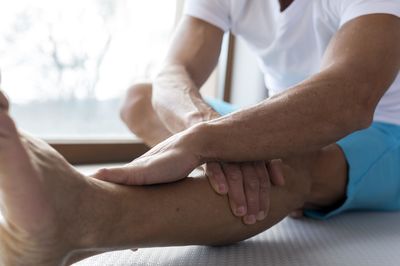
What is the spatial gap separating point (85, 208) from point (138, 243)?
10 cm

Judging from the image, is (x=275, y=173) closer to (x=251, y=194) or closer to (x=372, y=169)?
(x=251, y=194)

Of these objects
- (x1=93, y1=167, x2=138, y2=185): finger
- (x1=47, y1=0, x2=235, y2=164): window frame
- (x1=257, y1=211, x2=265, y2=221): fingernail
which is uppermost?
(x1=93, y1=167, x2=138, y2=185): finger

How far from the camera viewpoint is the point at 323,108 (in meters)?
0.79

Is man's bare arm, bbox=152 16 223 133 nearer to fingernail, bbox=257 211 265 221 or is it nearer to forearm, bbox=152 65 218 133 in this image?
forearm, bbox=152 65 218 133

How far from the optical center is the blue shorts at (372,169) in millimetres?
1011

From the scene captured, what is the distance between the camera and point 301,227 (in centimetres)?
97

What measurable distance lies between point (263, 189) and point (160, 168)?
0.59ft

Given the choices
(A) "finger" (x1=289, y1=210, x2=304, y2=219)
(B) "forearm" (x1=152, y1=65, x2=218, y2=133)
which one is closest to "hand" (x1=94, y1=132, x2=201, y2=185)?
(B) "forearm" (x1=152, y1=65, x2=218, y2=133)

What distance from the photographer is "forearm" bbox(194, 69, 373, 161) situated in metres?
0.75

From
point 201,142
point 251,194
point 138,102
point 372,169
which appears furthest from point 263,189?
point 138,102

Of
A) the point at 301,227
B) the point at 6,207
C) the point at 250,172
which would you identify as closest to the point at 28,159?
the point at 6,207

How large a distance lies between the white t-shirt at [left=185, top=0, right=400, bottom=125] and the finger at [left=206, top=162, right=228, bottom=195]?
1.28ft

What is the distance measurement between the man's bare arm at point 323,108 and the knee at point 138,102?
547 mm

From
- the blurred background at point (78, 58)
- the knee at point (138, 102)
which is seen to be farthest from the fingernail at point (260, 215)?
the blurred background at point (78, 58)
